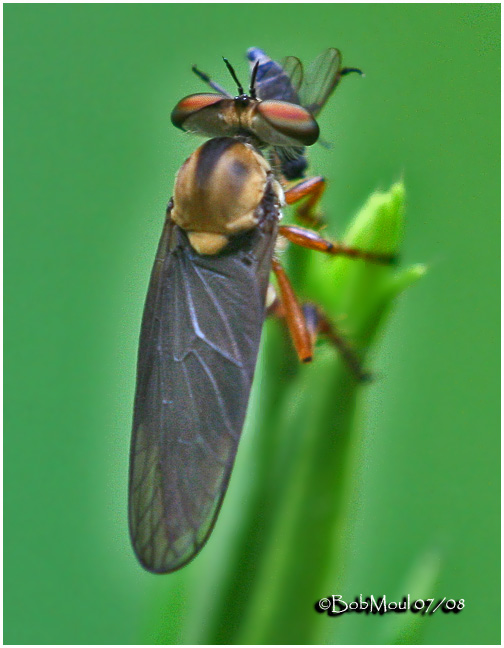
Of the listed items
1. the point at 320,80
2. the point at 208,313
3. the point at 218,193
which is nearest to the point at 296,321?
the point at 208,313

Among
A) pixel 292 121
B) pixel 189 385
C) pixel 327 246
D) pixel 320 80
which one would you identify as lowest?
pixel 189 385

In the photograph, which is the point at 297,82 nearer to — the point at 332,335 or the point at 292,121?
the point at 292,121

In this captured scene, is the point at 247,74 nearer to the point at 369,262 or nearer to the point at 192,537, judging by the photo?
the point at 369,262

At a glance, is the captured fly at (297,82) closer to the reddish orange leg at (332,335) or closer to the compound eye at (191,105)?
the compound eye at (191,105)

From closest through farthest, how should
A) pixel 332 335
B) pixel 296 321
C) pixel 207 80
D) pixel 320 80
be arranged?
pixel 332 335
pixel 296 321
pixel 320 80
pixel 207 80

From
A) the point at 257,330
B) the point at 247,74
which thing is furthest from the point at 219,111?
the point at 257,330
